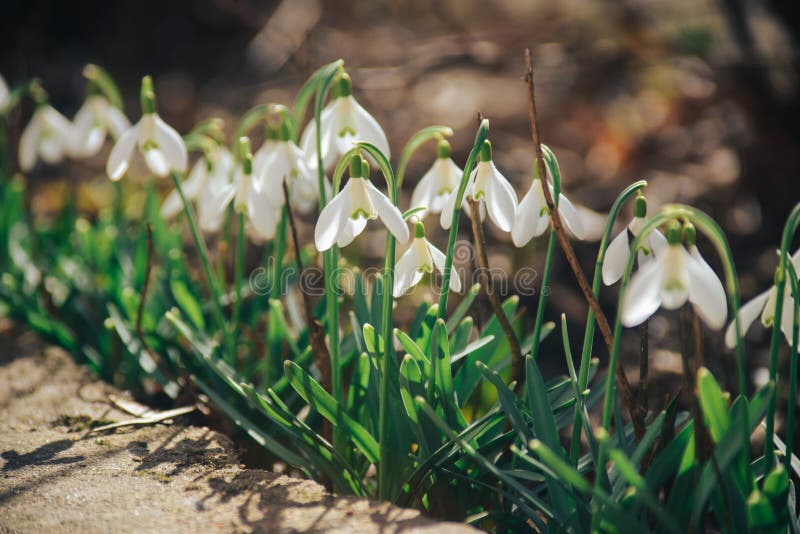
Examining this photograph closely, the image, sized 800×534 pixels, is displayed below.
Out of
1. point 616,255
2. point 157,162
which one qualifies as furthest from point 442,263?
point 157,162

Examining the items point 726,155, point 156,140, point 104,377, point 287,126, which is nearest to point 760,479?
point 287,126

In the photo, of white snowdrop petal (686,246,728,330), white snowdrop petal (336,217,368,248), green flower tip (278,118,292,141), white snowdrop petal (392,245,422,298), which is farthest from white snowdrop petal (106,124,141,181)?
white snowdrop petal (686,246,728,330)

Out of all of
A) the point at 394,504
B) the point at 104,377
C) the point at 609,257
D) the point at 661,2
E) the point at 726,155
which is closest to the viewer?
the point at 609,257

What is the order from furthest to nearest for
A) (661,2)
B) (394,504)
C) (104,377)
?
(661,2), (104,377), (394,504)

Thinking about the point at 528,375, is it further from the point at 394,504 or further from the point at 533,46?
the point at 533,46

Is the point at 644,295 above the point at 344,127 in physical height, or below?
below

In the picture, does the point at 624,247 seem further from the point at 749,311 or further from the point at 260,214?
the point at 260,214

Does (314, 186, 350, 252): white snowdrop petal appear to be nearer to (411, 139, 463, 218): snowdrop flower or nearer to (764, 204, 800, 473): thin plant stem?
(411, 139, 463, 218): snowdrop flower
